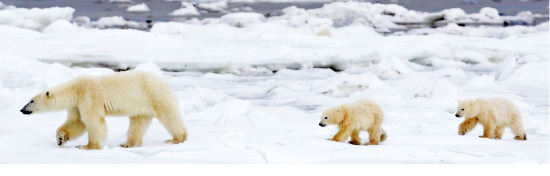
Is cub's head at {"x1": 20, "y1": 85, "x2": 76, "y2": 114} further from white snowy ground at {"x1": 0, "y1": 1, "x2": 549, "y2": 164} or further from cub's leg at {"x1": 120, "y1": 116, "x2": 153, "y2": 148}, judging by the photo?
cub's leg at {"x1": 120, "y1": 116, "x2": 153, "y2": 148}

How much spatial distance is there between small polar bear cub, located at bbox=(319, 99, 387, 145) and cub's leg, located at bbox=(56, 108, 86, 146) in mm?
1239

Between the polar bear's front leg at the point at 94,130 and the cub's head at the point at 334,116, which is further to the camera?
the cub's head at the point at 334,116

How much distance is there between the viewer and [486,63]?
9.41 m

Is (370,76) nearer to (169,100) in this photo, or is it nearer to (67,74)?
(67,74)

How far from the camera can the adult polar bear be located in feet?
9.50

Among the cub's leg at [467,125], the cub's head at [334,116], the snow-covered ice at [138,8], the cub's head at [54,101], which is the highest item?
the snow-covered ice at [138,8]

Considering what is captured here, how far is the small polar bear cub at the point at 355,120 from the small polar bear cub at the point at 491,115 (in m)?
0.57

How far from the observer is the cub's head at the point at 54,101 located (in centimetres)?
291

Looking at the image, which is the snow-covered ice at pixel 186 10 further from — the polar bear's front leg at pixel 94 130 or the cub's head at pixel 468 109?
the polar bear's front leg at pixel 94 130

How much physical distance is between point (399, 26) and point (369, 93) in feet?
35.4

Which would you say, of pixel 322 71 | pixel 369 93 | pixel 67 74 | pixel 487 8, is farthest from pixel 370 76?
pixel 487 8

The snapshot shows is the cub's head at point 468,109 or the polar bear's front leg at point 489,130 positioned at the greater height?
the cub's head at point 468,109

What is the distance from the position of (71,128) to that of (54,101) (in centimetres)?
15

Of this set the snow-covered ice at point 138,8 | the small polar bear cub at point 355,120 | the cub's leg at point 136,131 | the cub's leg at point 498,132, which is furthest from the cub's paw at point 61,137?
the snow-covered ice at point 138,8
